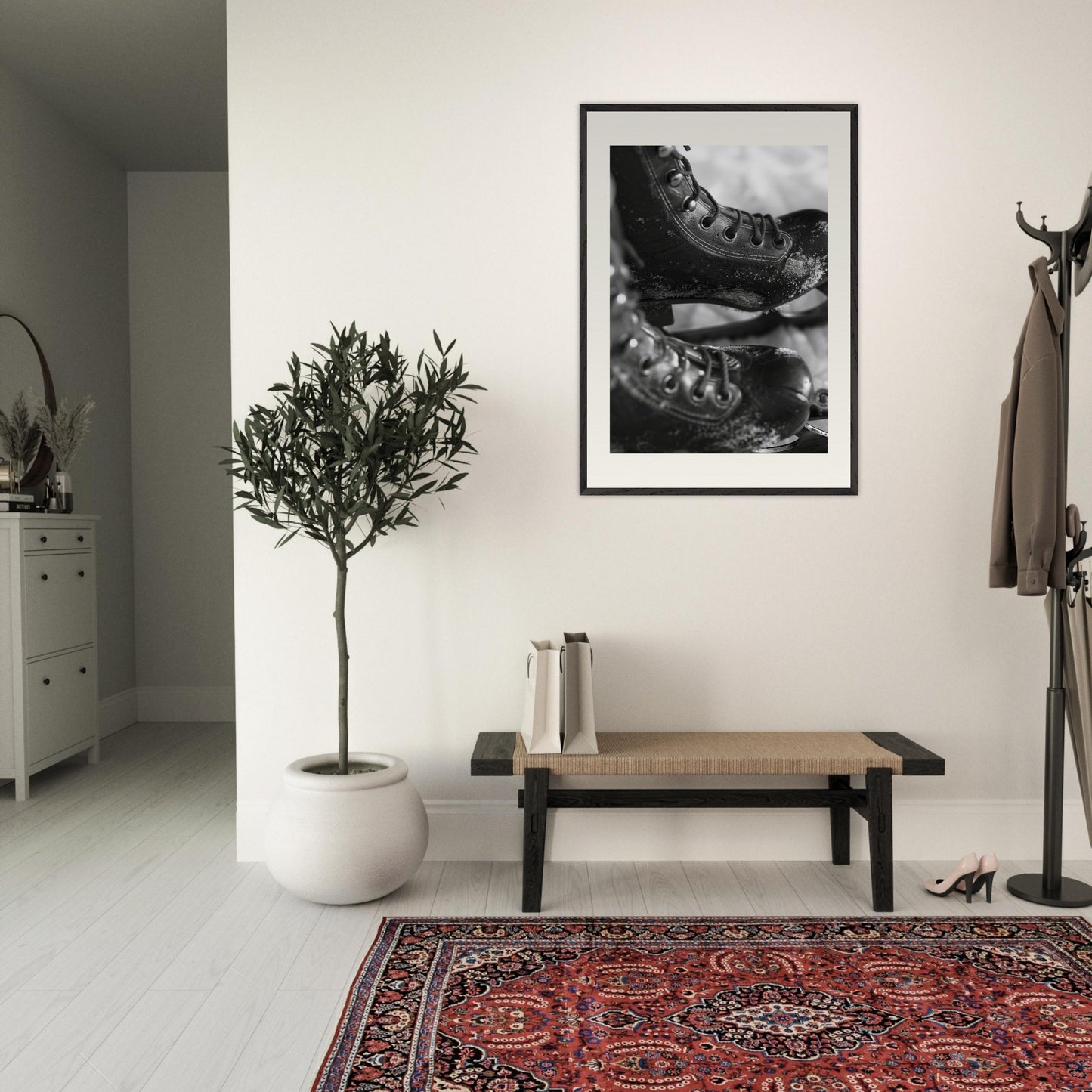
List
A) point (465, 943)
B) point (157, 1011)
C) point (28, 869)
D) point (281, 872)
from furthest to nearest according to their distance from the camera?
point (28, 869), point (281, 872), point (465, 943), point (157, 1011)

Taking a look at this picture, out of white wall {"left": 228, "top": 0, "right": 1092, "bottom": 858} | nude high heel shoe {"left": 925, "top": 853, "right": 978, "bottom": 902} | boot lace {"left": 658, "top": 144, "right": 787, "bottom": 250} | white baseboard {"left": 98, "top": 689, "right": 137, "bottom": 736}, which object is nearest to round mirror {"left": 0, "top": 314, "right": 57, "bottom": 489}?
white baseboard {"left": 98, "top": 689, "right": 137, "bottom": 736}

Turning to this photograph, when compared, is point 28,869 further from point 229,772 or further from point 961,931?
point 961,931

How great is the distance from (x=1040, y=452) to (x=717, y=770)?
1.20 metres

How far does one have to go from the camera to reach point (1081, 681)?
2656 mm

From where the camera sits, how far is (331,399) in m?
2.61

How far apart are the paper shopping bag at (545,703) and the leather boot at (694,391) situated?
0.75 m

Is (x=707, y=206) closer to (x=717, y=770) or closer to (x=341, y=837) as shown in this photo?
(x=717, y=770)

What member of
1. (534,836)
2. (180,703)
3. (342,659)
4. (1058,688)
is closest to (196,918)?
(342,659)

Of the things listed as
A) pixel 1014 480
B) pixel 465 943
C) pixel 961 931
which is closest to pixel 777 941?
pixel 961 931

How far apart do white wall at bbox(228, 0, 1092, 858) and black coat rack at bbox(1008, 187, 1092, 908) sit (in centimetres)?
34

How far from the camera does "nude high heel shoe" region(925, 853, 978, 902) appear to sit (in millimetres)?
2701

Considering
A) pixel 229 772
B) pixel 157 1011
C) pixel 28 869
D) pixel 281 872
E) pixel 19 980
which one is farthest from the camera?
pixel 229 772

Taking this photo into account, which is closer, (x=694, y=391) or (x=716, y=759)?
(x=716, y=759)

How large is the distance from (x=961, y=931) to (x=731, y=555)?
1197 millimetres
